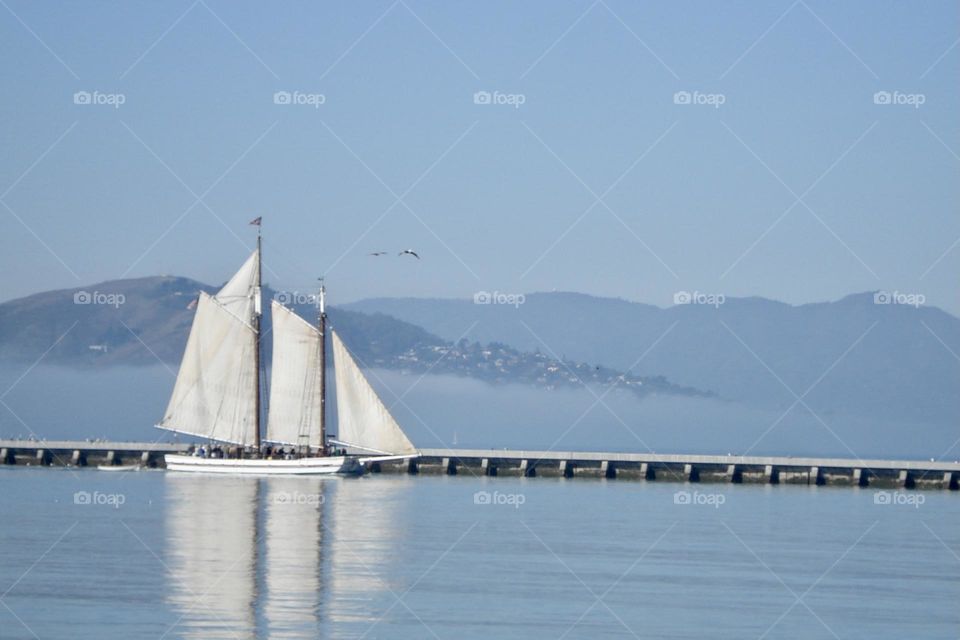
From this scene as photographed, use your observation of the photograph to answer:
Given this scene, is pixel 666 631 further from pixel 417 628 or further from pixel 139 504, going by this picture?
pixel 139 504

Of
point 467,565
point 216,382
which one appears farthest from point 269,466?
point 467,565

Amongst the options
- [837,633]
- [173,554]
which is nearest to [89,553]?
[173,554]

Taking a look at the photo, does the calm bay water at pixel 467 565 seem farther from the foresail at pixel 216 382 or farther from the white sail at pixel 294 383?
the white sail at pixel 294 383

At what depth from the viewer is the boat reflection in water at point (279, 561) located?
36812 millimetres

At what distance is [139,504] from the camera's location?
69750 mm

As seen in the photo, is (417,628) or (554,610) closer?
(417,628)

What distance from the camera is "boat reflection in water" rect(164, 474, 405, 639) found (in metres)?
36.8

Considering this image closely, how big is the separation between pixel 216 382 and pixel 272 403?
355 cm

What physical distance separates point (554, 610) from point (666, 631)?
3516 millimetres

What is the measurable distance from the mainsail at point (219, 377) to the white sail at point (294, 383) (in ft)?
5.53

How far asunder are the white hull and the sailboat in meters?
0.06

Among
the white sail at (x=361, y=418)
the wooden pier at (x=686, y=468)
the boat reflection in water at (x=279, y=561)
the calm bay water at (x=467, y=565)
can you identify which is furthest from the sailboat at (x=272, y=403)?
the boat reflection in water at (x=279, y=561)

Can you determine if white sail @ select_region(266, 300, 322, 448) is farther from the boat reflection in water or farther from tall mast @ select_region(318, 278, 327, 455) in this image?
the boat reflection in water

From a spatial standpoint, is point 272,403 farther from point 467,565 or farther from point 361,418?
point 467,565
